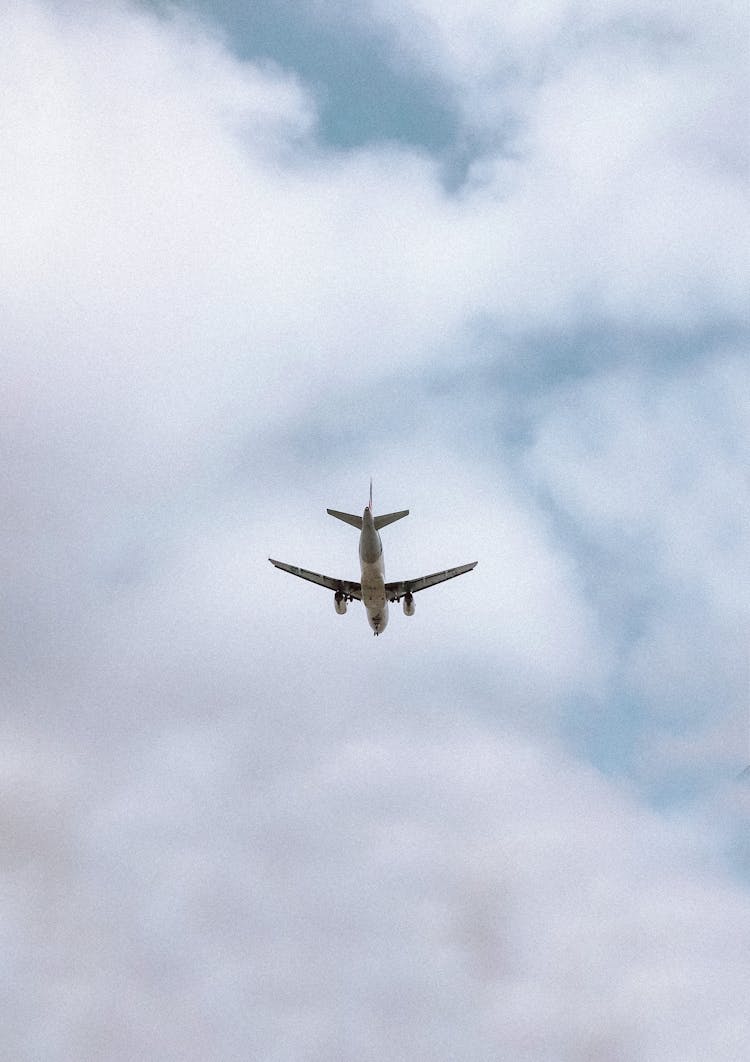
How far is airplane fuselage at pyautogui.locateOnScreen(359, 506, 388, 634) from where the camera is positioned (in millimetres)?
177375

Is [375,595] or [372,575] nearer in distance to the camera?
[372,575]

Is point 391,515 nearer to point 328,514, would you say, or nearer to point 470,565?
point 328,514

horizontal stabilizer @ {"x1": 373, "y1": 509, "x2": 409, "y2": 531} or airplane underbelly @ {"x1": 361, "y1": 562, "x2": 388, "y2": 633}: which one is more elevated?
horizontal stabilizer @ {"x1": 373, "y1": 509, "x2": 409, "y2": 531}

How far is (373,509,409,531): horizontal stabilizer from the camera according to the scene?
180500 mm

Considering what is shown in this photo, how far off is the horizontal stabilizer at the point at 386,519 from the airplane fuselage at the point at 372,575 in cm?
180

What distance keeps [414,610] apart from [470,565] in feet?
41.4

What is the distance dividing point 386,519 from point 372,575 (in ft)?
29.2

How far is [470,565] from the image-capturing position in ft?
656

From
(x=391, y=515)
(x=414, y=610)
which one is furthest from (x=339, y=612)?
(x=391, y=515)

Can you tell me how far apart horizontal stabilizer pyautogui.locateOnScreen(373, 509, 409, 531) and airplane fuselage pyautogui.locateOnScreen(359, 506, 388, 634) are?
1.80 m

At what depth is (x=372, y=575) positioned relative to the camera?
182750mm

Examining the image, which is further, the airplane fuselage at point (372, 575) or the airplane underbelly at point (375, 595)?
the airplane underbelly at point (375, 595)

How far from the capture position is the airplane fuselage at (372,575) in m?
177

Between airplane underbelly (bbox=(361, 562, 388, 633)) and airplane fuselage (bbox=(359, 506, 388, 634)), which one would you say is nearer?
airplane fuselage (bbox=(359, 506, 388, 634))
